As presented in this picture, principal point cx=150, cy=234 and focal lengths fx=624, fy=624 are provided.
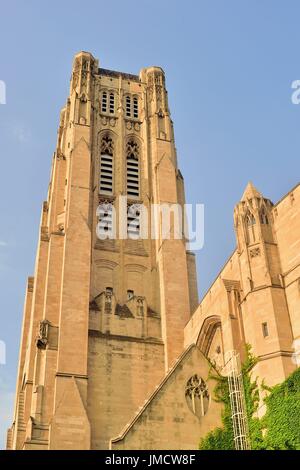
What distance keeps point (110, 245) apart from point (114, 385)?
10008 mm

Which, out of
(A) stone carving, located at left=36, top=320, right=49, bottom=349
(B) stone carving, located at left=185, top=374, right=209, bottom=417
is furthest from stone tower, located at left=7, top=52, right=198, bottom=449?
(B) stone carving, located at left=185, top=374, right=209, bottom=417

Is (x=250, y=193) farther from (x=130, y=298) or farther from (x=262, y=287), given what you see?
(x=130, y=298)

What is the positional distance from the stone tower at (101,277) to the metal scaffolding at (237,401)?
6768 mm

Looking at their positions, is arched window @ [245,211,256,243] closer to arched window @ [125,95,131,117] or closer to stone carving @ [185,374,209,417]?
stone carving @ [185,374,209,417]

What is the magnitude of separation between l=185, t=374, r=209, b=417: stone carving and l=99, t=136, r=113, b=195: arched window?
1722cm

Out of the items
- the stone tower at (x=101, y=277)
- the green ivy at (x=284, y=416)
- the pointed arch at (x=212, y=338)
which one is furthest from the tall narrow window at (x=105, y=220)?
the green ivy at (x=284, y=416)

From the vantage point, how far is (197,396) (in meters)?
26.6

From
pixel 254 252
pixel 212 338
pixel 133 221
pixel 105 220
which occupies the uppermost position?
pixel 133 221

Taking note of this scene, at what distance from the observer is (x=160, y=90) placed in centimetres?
4797

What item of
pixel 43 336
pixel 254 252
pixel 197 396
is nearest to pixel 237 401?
pixel 197 396

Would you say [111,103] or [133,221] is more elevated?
[111,103]

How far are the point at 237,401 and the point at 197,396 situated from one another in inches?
76.3

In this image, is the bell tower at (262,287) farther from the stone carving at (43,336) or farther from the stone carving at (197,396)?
the stone carving at (43,336)
